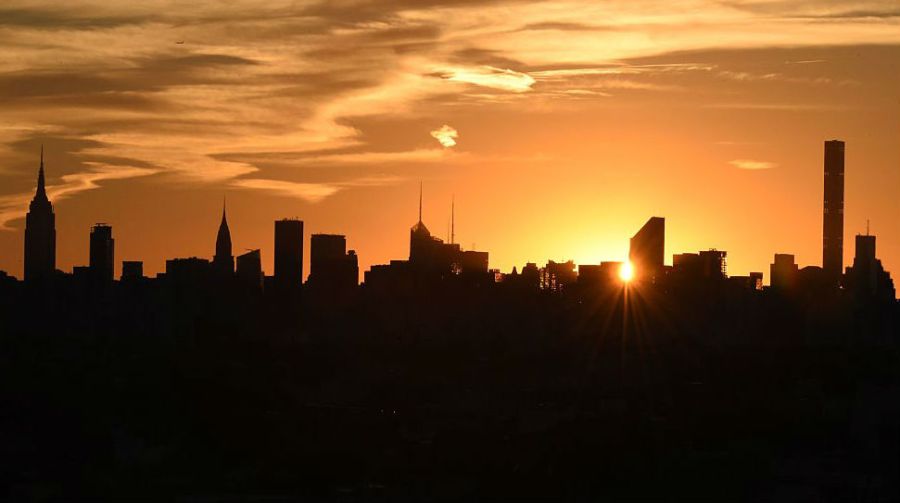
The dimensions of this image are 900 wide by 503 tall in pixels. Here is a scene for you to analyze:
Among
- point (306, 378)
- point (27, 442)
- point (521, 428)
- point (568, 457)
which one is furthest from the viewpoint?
point (306, 378)

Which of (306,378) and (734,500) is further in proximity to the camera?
(306,378)

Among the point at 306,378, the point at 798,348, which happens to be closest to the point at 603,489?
the point at 306,378

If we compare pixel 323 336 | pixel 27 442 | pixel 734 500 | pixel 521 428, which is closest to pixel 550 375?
pixel 323 336

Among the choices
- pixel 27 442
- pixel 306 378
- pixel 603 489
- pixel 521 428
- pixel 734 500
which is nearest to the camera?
pixel 734 500

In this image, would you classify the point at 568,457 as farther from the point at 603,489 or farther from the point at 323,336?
the point at 323,336

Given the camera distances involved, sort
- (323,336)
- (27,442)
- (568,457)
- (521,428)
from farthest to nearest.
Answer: (323,336)
(521,428)
(27,442)
(568,457)

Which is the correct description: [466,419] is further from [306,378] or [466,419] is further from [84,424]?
[306,378]
